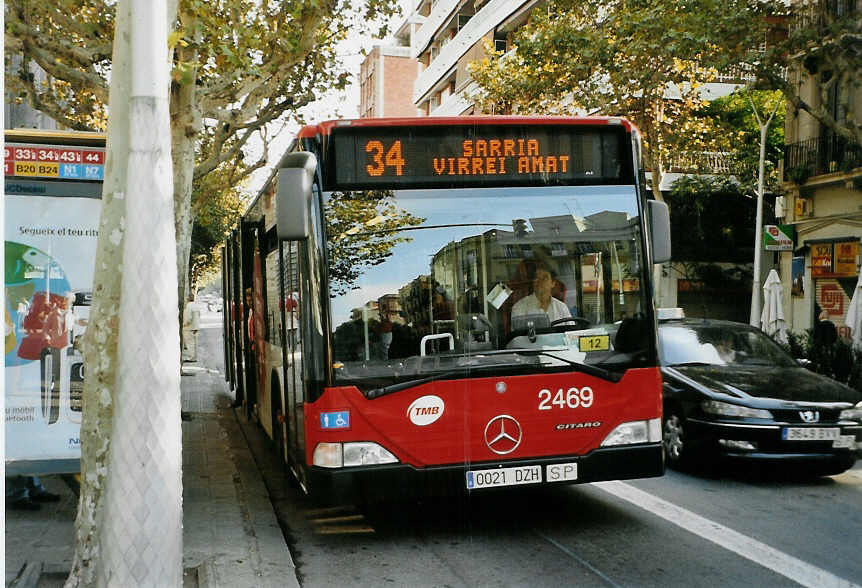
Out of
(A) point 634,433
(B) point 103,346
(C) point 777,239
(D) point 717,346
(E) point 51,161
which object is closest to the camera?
(B) point 103,346

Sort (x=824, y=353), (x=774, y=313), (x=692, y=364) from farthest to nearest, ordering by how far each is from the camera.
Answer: (x=774, y=313), (x=824, y=353), (x=692, y=364)

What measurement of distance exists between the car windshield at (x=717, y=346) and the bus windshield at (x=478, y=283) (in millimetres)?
3635

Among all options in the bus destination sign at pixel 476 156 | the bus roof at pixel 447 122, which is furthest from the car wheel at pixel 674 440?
the bus roof at pixel 447 122

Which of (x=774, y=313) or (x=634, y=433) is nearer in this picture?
(x=634, y=433)

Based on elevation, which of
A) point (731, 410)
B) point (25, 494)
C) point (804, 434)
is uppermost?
point (731, 410)

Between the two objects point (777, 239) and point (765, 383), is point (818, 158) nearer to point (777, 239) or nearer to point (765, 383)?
point (777, 239)

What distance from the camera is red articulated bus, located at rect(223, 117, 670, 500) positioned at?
235 inches

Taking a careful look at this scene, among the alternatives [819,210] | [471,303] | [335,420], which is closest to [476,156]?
[471,303]

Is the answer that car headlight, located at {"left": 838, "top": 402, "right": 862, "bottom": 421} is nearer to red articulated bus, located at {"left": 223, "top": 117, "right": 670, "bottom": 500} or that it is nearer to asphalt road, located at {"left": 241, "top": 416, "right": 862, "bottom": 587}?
asphalt road, located at {"left": 241, "top": 416, "right": 862, "bottom": 587}

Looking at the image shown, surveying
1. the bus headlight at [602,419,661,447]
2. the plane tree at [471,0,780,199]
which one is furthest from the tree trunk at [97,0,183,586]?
the plane tree at [471,0,780,199]

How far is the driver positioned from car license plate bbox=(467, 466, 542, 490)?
3.29ft

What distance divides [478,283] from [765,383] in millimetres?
4123

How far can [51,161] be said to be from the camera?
707 centimetres

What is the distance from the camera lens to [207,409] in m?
15.1
